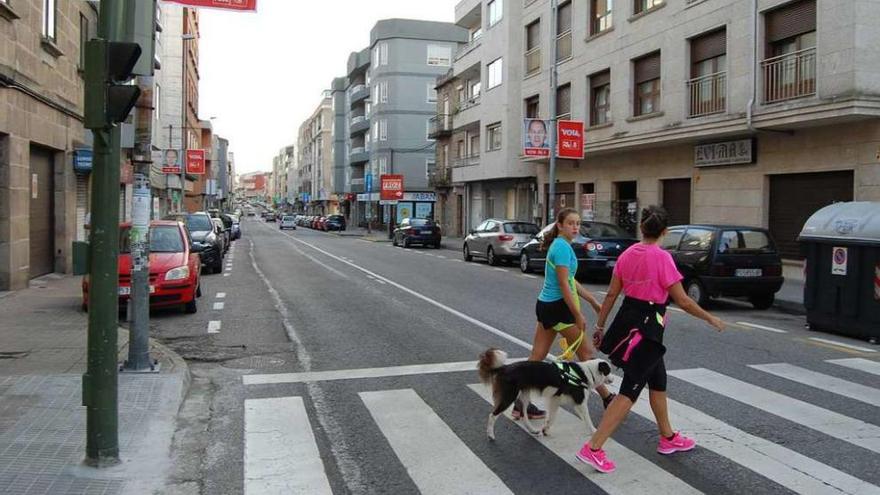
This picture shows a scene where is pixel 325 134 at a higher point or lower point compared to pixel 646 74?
higher

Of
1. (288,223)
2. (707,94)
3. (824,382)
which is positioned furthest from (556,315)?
(288,223)

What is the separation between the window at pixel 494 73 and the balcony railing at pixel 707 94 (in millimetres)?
14935

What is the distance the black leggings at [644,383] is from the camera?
461 centimetres

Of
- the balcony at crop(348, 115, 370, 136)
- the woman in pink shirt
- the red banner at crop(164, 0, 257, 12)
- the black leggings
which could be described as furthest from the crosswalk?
the balcony at crop(348, 115, 370, 136)

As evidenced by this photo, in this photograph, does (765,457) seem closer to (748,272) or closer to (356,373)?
(356,373)

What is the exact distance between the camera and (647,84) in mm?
23344

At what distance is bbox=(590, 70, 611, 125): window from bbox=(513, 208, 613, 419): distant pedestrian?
20410 millimetres

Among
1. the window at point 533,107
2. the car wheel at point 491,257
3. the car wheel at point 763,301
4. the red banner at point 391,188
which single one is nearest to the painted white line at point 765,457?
the car wheel at point 763,301

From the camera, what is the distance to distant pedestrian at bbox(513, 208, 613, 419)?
560cm

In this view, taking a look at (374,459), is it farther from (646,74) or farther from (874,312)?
(646,74)

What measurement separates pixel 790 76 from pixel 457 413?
49.4ft

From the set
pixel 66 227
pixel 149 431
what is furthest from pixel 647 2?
pixel 149 431

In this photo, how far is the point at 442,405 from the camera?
6191mm

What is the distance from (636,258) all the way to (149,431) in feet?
12.1
